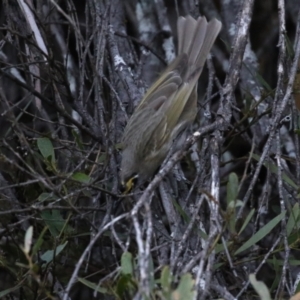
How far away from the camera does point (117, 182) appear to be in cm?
323

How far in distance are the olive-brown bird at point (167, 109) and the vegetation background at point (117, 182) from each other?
119 millimetres

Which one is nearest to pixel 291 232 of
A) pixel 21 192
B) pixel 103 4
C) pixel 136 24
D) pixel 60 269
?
pixel 60 269

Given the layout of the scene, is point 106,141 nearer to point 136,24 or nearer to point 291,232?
point 291,232

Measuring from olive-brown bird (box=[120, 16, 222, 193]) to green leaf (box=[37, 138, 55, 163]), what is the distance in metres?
0.43

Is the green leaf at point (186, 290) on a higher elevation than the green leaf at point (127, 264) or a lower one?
higher

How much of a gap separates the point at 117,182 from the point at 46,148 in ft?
1.22

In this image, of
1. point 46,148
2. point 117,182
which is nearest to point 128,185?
point 117,182

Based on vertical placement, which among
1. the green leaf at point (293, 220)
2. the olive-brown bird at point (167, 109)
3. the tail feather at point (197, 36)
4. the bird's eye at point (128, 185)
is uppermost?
the tail feather at point (197, 36)

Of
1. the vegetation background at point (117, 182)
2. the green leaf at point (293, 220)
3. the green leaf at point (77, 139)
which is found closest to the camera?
the vegetation background at point (117, 182)

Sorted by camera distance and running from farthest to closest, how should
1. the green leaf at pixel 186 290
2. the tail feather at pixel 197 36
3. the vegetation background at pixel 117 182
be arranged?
the tail feather at pixel 197 36, the vegetation background at pixel 117 182, the green leaf at pixel 186 290

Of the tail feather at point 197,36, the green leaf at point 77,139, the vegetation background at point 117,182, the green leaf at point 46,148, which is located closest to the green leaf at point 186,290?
the vegetation background at point 117,182

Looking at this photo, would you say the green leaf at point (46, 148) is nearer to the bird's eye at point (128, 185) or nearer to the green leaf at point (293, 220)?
the bird's eye at point (128, 185)

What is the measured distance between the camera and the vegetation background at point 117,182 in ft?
7.43

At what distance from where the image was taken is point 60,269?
351cm
